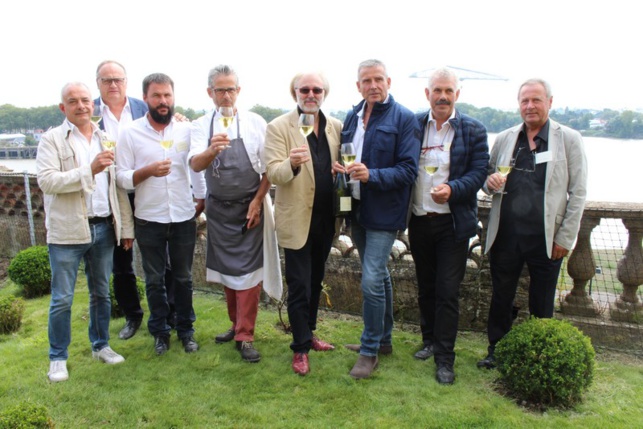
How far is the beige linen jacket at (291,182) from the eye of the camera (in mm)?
3949

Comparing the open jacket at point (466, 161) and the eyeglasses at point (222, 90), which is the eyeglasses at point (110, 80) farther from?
the open jacket at point (466, 161)

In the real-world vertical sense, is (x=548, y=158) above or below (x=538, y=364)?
above

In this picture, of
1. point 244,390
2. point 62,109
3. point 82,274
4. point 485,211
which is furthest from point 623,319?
point 82,274

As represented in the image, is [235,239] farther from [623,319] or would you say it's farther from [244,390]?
[623,319]

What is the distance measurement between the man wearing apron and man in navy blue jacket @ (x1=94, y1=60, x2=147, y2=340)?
811 mm

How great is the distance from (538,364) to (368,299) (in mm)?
1311

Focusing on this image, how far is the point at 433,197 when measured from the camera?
3.80m

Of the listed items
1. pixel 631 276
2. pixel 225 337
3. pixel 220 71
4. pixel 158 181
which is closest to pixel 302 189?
pixel 220 71

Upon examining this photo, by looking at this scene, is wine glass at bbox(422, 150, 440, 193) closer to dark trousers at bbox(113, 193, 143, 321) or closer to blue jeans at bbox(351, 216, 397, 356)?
blue jeans at bbox(351, 216, 397, 356)

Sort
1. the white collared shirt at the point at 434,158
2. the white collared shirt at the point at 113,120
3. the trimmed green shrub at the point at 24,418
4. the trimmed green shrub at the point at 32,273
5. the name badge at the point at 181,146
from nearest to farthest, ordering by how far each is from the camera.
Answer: the trimmed green shrub at the point at 24,418 → the white collared shirt at the point at 434,158 → the name badge at the point at 181,146 → the white collared shirt at the point at 113,120 → the trimmed green shrub at the point at 32,273

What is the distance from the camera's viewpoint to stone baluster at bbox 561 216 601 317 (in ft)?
14.7

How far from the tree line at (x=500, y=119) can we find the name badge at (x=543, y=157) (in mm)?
1815

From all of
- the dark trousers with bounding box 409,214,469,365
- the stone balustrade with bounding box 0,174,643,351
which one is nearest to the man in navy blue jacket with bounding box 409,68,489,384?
the dark trousers with bounding box 409,214,469,365

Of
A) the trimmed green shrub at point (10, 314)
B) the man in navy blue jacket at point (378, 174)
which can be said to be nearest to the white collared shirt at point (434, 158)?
the man in navy blue jacket at point (378, 174)
